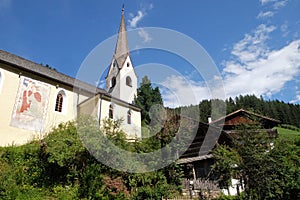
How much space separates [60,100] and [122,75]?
42.7 feet

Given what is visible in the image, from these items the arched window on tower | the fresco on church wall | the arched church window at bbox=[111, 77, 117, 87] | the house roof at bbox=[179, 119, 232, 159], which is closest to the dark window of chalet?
the fresco on church wall

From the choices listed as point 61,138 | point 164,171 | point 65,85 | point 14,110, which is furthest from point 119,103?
point 164,171

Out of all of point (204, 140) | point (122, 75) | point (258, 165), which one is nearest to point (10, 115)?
point (204, 140)

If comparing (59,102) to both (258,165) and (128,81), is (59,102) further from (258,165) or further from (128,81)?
(258,165)

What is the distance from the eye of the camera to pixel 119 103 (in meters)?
21.6

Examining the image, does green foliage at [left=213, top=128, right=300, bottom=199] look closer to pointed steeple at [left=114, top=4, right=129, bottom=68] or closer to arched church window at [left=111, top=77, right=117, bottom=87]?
arched church window at [left=111, top=77, right=117, bottom=87]

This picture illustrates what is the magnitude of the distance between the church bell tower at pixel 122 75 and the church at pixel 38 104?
21.4ft

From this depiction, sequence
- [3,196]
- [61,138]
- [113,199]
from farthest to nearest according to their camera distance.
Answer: [61,138]
[113,199]
[3,196]

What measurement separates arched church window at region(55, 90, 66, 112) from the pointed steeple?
1346 cm

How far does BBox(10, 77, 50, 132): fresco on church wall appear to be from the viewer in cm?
1554

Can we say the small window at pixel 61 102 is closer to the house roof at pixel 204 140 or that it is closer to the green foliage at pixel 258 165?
the house roof at pixel 204 140

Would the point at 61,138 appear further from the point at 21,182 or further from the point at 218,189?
the point at 218,189

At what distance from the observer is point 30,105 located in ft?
53.9

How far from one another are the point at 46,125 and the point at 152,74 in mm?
9845
